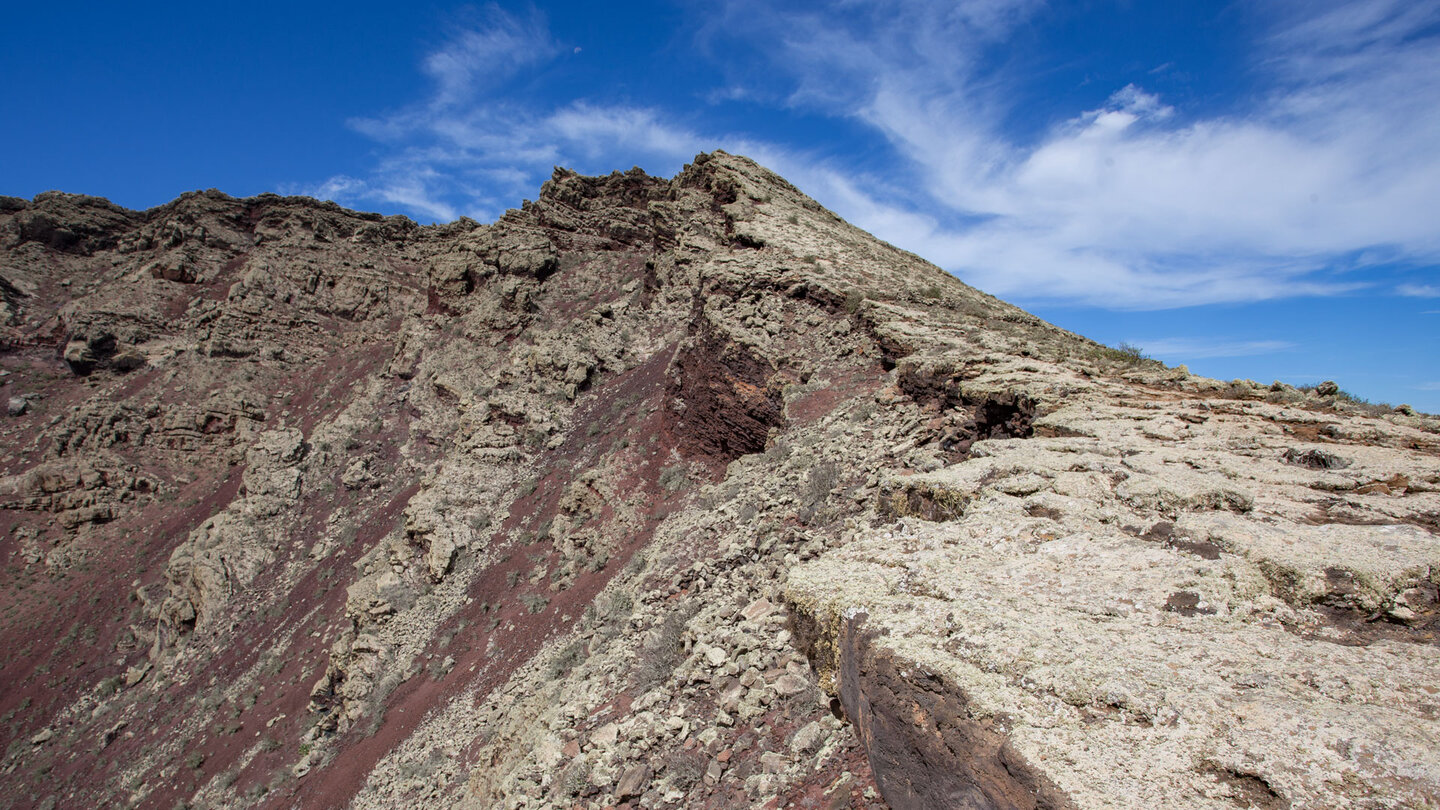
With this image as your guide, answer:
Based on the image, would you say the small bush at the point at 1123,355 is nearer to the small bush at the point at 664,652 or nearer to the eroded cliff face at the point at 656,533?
the eroded cliff face at the point at 656,533

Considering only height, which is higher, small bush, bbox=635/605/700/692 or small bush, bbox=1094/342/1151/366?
small bush, bbox=1094/342/1151/366

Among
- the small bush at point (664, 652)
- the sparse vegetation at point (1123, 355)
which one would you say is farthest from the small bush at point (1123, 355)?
the small bush at point (664, 652)

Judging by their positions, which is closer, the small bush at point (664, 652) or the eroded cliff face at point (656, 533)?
the eroded cliff face at point (656, 533)

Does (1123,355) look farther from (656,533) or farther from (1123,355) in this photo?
(656,533)

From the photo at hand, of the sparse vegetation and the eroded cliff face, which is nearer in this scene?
the eroded cliff face

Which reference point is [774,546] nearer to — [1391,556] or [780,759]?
[780,759]

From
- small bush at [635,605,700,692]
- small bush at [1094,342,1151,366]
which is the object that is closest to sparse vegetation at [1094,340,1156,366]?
small bush at [1094,342,1151,366]

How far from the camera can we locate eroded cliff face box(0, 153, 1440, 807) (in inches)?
136

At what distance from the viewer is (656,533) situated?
12.8 meters

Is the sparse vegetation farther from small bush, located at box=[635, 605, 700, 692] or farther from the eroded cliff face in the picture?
small bush, located at box=[635, 605, 700, 692]

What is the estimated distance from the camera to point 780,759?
15.3 ft

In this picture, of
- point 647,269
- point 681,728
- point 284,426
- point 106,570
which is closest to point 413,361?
point 284,426

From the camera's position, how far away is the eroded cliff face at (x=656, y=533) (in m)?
3.45

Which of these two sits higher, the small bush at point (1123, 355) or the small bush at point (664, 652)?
the small bush at point (1123, 355)
